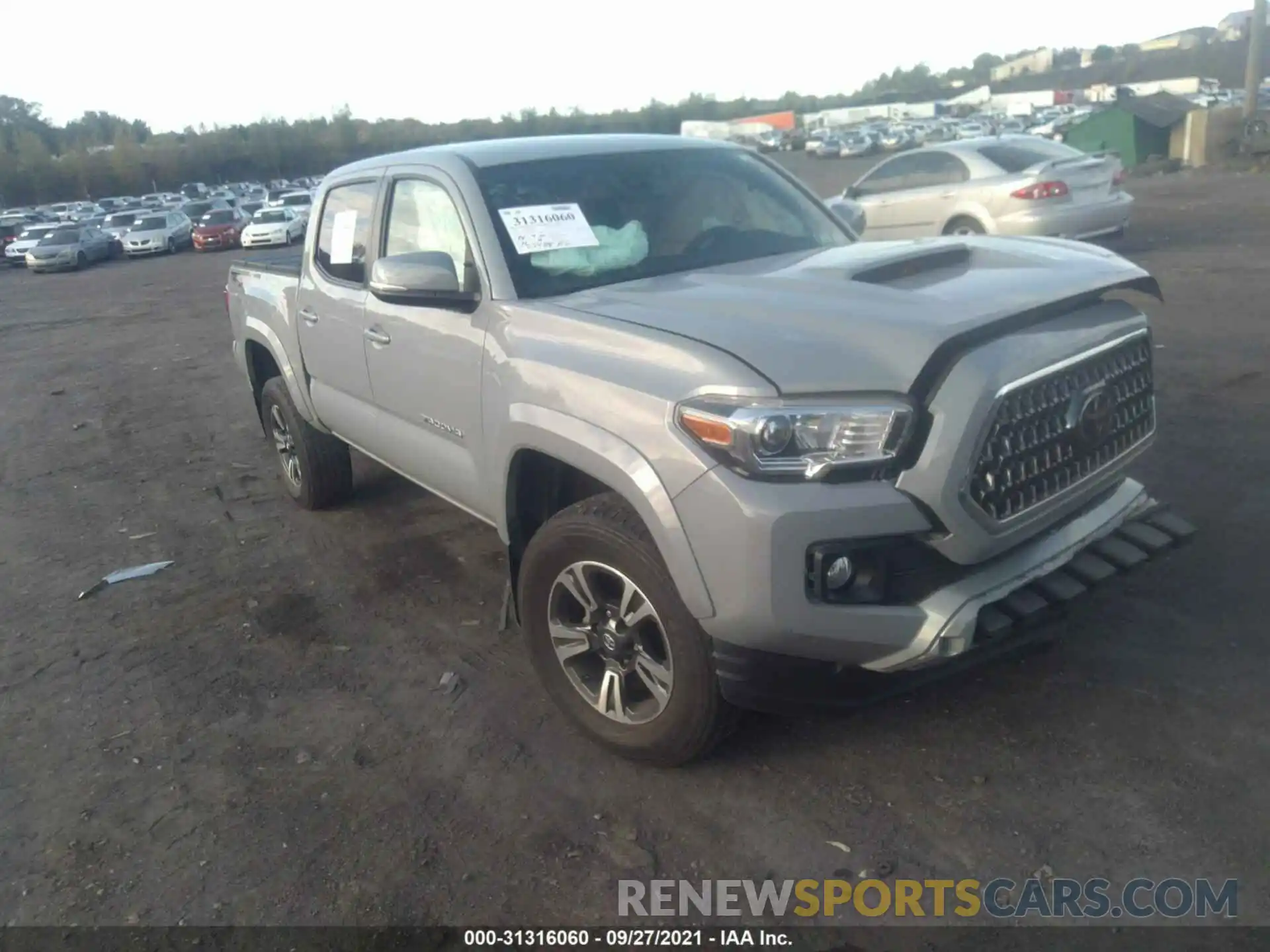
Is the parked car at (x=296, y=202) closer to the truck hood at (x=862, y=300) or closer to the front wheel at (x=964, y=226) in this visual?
the front wheel at (x=964, y=226)

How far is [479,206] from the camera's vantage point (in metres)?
3.98

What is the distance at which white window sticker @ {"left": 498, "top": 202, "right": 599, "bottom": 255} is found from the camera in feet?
12.8

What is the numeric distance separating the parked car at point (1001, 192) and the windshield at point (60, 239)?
2781cm

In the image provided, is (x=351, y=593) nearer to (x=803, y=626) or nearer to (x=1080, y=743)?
(x=803, y=626)

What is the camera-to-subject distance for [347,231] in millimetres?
5105

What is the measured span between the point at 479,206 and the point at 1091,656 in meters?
2.83

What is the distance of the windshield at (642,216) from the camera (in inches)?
154

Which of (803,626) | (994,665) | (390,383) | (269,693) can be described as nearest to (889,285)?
(803,626)

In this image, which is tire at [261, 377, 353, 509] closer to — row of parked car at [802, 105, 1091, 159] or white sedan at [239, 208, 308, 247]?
white sedan at [239, 208, 308, 247]

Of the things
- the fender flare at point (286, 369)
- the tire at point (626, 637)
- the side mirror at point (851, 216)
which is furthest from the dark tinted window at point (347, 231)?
the side mirror at point (851, 216)

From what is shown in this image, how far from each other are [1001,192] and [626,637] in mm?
9969

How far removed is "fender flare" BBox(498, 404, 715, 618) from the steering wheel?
1.12 meters

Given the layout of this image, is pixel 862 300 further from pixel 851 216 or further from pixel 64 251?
pixel 64 251

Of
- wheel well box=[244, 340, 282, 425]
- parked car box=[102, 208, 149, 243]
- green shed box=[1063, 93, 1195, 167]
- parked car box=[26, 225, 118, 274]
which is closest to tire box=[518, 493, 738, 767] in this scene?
wheel well box=[244, 340, 282, 425]
